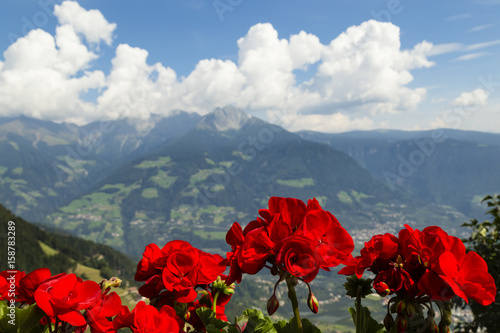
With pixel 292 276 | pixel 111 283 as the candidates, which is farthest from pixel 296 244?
pixel 111 283

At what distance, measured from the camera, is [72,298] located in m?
1.61

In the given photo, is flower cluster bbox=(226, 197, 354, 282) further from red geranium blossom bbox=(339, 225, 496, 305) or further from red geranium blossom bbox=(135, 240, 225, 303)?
red geranium blossom bbox=(135, 240, 225, 303)

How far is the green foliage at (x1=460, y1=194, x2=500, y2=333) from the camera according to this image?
6.98 meters

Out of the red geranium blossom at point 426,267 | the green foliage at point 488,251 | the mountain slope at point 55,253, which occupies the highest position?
the red geranium blossom at point 426,267

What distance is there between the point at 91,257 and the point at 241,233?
153556 mm

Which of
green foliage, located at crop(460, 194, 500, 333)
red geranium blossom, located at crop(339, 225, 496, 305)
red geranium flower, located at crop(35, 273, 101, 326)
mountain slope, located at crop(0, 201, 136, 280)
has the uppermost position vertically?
red geranium blossom, located at crop(339, 225, 496, 305)

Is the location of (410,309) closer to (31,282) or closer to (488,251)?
(31,282)

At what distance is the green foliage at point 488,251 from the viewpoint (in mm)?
6984

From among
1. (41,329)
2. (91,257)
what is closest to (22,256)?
(91,257)

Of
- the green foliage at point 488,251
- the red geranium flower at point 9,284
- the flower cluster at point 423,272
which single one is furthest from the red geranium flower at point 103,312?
the green foliage at point 488,251

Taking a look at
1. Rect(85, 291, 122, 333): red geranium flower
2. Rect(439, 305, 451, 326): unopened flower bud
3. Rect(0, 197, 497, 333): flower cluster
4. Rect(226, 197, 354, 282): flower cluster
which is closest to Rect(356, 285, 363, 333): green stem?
Rect(0, 197, 497, 333): flower cluster

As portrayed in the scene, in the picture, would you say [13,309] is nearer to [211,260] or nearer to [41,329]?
[41,329]

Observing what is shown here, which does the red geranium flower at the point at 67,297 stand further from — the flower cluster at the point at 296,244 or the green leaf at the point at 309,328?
the green leaf at the point at 309,328

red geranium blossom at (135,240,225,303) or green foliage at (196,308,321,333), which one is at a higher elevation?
red geranium blossom at (135,240,225,303)
